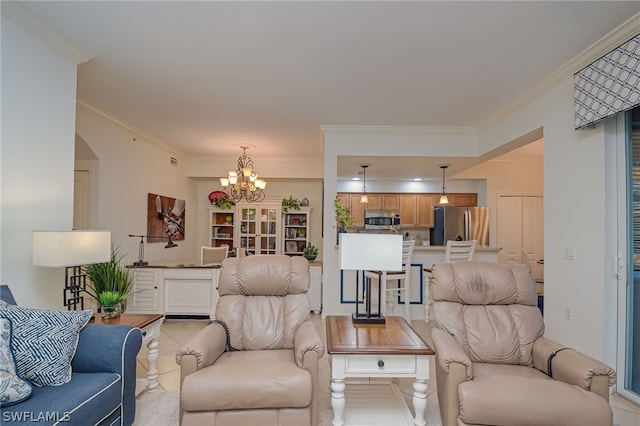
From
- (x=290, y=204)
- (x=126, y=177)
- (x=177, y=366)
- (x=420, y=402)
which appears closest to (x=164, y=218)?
(x=126, y=177)

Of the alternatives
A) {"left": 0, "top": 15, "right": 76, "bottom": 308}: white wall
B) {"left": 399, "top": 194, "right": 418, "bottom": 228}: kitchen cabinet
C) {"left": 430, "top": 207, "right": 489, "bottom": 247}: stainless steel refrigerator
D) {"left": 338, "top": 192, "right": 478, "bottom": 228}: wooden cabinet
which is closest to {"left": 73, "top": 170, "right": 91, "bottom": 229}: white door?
{"left": 0, "top": 15, "right": 76, "bottom": 308}: white wall

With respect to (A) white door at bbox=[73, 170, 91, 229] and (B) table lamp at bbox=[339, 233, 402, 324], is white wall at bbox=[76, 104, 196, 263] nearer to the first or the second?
(A) white door at bbox=[73, 170, 91, 229]

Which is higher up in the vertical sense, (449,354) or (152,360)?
(449,354)

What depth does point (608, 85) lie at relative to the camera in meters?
2.49

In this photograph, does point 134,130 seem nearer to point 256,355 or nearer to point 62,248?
point 62,248

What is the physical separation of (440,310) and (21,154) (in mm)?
3026

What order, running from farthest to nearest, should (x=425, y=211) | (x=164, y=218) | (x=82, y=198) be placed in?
1. (x=425, y=211)
2. (x=164, y=218)
3. (x=82, y=198)

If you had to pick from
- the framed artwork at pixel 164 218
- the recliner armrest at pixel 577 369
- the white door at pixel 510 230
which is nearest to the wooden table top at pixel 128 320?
the recliner armrest at pixel 577 369

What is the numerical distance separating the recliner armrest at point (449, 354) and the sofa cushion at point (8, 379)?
6.71 ft

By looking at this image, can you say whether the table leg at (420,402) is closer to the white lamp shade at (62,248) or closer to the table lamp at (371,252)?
the table lamp at (371,252)

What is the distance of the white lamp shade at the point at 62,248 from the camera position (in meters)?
2.16

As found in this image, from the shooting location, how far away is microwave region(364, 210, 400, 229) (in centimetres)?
734

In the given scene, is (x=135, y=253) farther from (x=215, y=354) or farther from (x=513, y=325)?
(x=513, y=325)

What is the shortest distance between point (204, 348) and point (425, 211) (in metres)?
6.27
